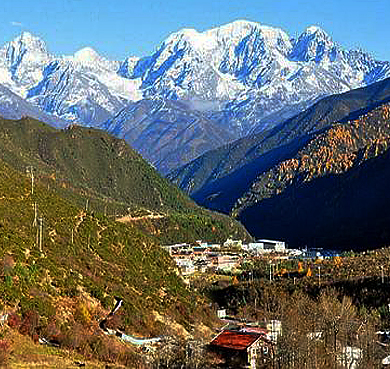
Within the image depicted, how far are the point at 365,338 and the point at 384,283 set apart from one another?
147 feet

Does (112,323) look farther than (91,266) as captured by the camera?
No

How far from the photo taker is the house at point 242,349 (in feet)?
199

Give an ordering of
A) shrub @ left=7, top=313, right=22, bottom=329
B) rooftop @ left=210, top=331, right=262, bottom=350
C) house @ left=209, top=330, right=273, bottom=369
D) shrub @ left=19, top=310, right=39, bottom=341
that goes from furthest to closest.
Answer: rooftop @ left=210, top=331, right=262, bottom=350
house @ left=209, top=330, right=273, bottom=369
shrub @ left=19, top=310, right=39, bottom=341
shrub @ left=7, top=313, right=22, bottom=329

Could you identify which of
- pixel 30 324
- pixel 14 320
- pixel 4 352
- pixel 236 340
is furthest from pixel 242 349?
pixel 4 352

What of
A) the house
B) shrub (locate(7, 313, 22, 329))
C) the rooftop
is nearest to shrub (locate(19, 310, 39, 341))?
shrub (locate(7, 313, 22, 329))

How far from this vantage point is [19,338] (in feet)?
151

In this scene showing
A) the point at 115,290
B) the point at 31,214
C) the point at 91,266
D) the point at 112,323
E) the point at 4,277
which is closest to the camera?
the point at 4,277

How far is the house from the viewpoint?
60656 mm

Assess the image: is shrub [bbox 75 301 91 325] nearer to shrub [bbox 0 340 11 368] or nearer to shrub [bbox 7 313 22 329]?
shrub [bbox 7 313 22 329]

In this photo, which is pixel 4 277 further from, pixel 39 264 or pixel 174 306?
pixel 174 306

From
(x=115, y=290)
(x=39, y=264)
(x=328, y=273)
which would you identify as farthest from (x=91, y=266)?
(x=328, y=273)

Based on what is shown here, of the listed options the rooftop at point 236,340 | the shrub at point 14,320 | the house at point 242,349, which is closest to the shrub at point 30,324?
the shrub at point 14,320

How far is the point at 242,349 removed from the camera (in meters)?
61.9

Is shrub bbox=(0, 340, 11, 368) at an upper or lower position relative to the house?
lower
